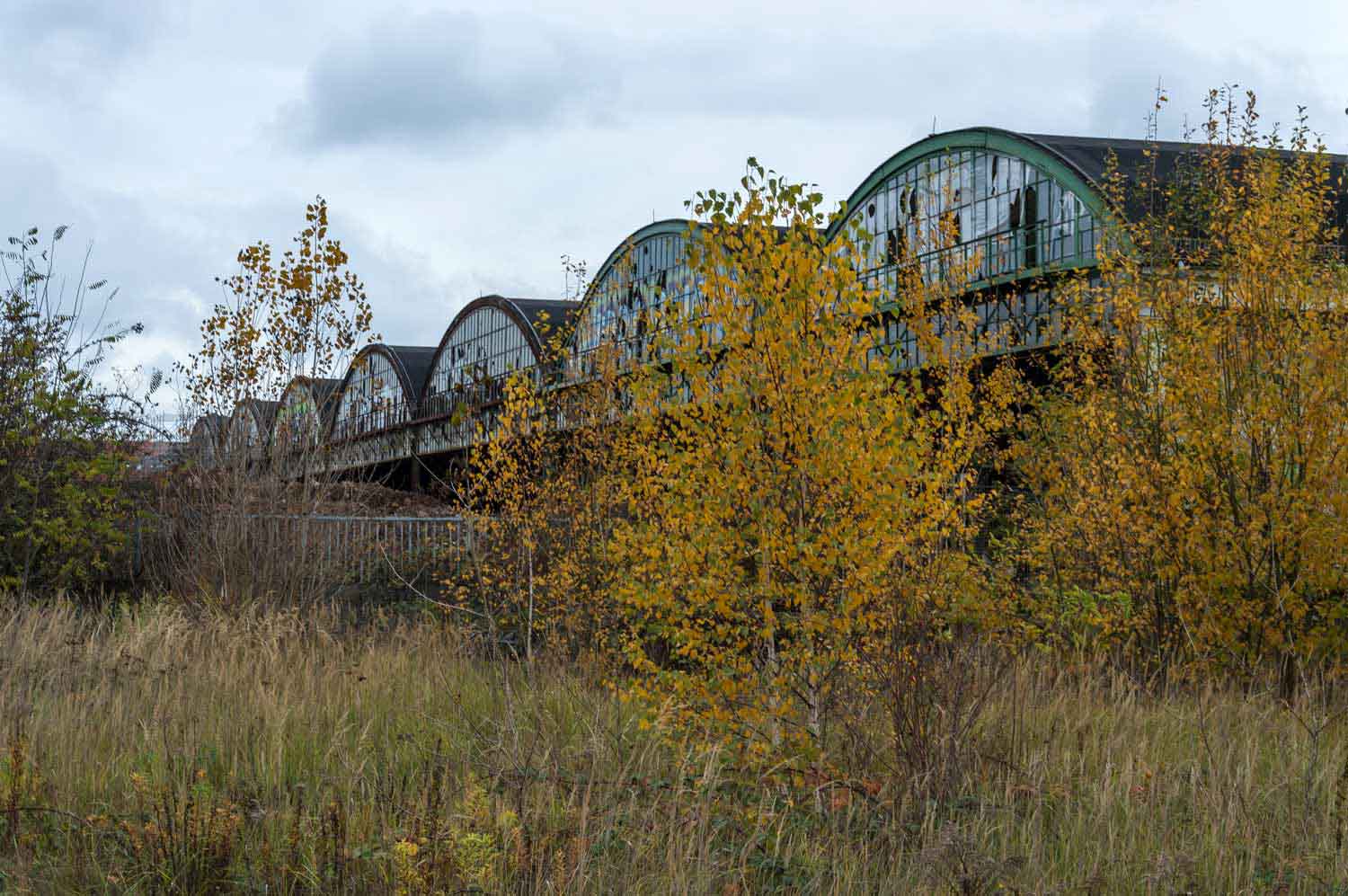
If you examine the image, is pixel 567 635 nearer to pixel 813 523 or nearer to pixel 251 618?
pixel 251 618

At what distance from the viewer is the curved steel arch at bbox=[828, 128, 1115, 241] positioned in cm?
2672

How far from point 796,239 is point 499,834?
10.1 ft

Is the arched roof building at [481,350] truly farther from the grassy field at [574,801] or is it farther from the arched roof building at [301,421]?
the grassy field at [574,801]

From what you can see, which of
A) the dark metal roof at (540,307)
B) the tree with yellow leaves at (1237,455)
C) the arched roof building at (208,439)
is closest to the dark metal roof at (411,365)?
the dark metal roof at (540,307)

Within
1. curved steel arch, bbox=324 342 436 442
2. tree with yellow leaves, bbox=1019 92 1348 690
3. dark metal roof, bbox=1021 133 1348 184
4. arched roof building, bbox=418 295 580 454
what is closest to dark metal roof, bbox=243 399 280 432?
tree with yellow leaves, bbox=1019 92 1348 690

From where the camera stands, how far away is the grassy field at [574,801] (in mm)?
4539

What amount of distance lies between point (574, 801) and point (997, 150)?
88.2 feet

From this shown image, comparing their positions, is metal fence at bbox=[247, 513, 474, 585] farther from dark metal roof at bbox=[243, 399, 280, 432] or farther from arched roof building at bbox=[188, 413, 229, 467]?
arched roof building at bbox=[188, 413, 229, 467]

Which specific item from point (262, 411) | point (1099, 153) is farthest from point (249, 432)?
point (1099, 153)

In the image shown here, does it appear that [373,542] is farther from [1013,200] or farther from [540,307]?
[540,307]

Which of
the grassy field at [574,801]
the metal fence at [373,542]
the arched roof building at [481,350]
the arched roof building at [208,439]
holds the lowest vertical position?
the grassy field at [574,801]

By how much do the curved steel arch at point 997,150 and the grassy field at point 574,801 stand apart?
19.4m

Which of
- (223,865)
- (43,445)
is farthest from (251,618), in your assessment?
(223,865)

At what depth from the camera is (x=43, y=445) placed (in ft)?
44.5
